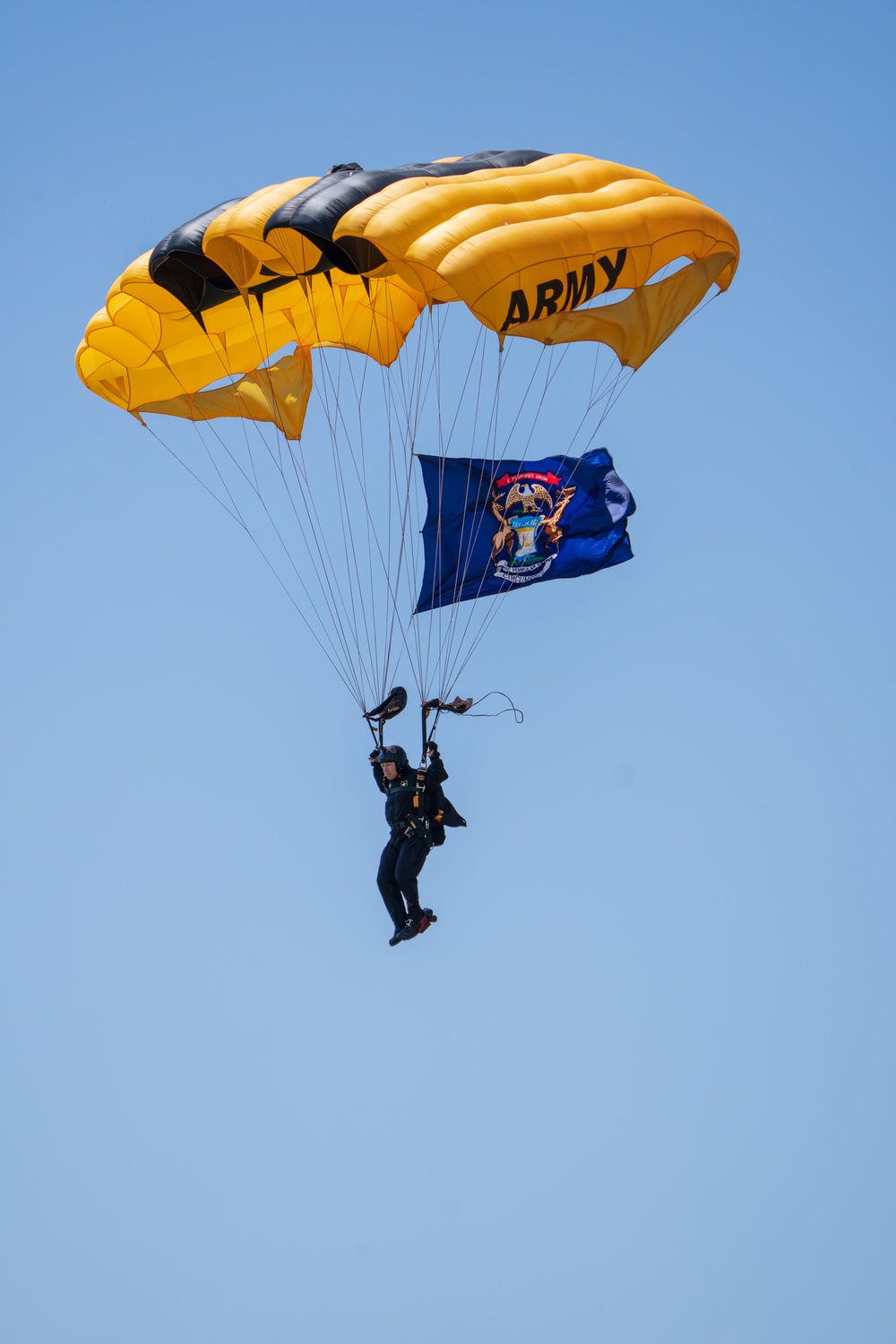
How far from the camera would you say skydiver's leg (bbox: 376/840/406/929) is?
63.1ft

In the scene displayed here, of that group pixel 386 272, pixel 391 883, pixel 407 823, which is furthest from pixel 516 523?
pixel 391 883

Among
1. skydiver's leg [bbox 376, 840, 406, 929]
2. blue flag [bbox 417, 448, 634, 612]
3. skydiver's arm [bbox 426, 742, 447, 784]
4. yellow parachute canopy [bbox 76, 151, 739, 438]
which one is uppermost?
yellow parachute canopy [bbox 76, 151, 739, 438]

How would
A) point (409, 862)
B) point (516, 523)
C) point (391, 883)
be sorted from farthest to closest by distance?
point (516, 523) < point (391, 883) < point (409, 862)

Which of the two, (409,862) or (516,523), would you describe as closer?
(409,862)

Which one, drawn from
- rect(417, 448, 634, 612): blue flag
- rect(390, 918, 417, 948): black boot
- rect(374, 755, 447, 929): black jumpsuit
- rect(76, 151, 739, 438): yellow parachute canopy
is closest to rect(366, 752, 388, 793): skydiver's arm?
rect(374, 755, 447, 929): black jumpsuit

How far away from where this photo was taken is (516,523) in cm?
2211

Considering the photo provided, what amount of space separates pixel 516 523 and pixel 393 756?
4135 millimetres

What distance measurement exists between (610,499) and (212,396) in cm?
477

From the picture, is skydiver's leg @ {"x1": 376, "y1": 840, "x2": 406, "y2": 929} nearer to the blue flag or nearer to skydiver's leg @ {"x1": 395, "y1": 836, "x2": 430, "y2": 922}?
skydiver's leg @ {"x1": 395, "y1": 836, "x2": 430, "y2": 922}

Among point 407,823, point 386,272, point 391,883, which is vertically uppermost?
point 386,272

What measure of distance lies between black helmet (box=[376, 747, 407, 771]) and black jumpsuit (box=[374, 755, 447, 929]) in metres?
0.07

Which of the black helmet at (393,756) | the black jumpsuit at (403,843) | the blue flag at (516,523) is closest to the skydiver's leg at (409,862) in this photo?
the black jumpsuit at (403,843)

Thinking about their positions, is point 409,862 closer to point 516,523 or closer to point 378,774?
point 378,774

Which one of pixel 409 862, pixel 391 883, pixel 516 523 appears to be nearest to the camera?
pixel 409 862
